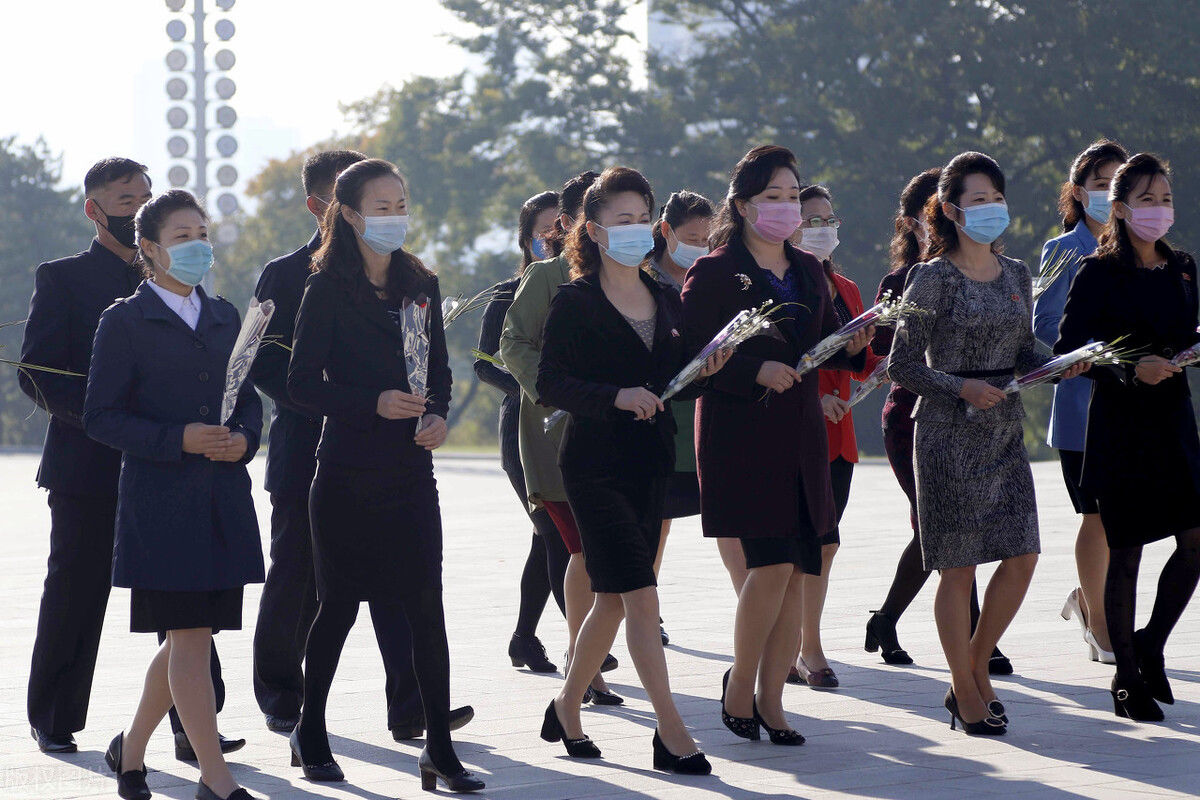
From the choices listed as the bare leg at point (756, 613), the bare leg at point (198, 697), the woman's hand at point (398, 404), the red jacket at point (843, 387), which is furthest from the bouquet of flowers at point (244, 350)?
the red jacket at point (843, 387)

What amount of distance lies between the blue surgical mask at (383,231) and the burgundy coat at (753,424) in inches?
42.5

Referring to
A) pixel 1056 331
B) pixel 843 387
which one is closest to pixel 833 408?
pixel 843 387

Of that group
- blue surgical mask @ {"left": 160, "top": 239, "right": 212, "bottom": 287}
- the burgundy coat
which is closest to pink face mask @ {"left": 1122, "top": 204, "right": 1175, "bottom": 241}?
the burgundy coat

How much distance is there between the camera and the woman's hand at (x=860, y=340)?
241 inches

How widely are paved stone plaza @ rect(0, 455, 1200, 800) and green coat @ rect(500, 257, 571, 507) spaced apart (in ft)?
2.92

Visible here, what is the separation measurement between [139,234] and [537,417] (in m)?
1.99

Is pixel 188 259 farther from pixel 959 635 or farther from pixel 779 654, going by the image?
pixel 959 635

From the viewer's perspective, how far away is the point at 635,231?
19.7ft

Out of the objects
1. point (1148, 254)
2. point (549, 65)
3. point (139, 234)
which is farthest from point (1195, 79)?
point (139, 234)

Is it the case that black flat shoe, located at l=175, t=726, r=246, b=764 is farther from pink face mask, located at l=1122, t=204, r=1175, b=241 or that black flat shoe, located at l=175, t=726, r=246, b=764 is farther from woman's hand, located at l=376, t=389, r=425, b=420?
pink face mask, located at l=1122, t=204, r=1175, b=241

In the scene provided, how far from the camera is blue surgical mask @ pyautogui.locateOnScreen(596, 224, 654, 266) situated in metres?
6.02

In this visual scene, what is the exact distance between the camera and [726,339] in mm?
5898

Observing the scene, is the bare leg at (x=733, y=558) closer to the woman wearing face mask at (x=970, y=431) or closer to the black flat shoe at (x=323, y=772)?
the woman wearing face mask at (x=970, y=431)

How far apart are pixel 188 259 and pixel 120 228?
92cm
